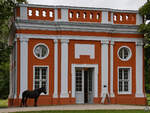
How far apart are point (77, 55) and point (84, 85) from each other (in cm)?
231

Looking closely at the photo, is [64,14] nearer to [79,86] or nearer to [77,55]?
[77,55]

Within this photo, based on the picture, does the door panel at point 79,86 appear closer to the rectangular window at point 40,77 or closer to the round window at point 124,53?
the rectangular window at point 40,77

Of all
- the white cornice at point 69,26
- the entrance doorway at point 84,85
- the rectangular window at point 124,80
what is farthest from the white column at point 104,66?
the rectangular window at point 124,80

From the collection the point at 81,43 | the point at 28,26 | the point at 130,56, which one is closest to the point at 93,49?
the point at 81,43

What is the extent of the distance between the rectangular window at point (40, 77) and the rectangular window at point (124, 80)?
4.78 meters

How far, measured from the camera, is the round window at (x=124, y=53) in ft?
84.2

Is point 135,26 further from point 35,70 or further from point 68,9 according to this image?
point 35,70

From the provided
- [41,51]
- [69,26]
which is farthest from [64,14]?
[41,51]

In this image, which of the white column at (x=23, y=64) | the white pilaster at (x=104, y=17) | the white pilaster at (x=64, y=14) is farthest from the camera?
the white pilaster at (x=104, y=17)

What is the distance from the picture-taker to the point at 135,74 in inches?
1009

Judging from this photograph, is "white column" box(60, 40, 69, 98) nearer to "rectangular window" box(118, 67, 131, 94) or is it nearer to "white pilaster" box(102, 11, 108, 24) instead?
"white pilaster" box(102, 11, 108, 24)

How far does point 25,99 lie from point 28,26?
14.3ft

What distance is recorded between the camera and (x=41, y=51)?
24281 mm

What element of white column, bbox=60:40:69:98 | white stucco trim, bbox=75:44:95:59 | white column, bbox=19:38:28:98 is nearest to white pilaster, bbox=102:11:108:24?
white stucco trim, bbox=75:44:95:59
